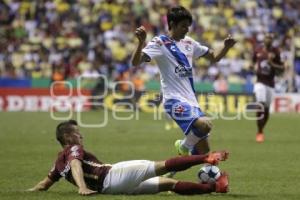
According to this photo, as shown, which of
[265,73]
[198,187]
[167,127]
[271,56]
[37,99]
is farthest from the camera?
[37,99]

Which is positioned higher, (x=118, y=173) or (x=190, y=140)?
(x=190, y=140)

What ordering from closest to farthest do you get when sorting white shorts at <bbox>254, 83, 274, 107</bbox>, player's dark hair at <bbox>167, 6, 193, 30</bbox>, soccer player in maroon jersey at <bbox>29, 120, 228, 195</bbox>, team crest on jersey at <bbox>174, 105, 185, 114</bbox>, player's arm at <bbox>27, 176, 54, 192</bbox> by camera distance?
soccer player in maroon jersey at <bbox>29, 120, 228, 195</bbox> → player's arm at <bbox>27, 176, 54, 192</bbox> → player's dark hair at <bbox>167, 6, 193, 30</bbox> → team crest on jersey at <bbox>174, 105, 185, 114</bbox> → white shorts at <bbox>254, 83, 274, 107</bbox>

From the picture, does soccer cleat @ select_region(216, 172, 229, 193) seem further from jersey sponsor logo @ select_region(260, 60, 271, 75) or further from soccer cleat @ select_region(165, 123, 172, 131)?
soccer cleat @ select_region(165, 123, 172, 131)

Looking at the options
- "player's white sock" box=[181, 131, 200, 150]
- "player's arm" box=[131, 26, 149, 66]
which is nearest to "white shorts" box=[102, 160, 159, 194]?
"player's white sock" box=[181, 131, 200, 150]

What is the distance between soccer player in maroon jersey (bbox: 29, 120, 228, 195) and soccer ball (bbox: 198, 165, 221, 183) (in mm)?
104

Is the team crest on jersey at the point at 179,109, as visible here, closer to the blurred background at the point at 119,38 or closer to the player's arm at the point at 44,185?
the player's arm at the point at 44,185

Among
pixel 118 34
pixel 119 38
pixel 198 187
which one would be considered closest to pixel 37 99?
pixel 119 38

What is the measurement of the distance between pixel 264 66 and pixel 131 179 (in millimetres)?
10524

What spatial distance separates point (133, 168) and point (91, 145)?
901 cm

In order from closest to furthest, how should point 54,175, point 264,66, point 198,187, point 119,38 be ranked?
point 198,187 → point 54,175 → point 264,66 → point 119,38

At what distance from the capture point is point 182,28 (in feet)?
33.8

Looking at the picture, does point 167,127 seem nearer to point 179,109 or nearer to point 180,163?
point 179,109

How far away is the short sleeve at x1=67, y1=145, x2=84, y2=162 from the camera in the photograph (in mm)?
9486

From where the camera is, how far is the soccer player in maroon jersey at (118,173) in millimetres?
9289
